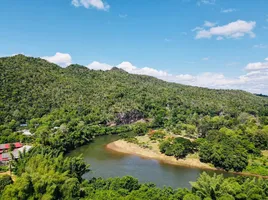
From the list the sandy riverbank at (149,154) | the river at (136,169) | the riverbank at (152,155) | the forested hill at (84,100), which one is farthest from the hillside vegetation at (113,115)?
the river at (136,169)

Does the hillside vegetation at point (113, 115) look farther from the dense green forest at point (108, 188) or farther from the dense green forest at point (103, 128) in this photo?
the dense green forest at point (108, 188)

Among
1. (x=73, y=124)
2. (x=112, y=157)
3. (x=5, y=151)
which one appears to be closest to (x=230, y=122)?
(x=112, y=157)

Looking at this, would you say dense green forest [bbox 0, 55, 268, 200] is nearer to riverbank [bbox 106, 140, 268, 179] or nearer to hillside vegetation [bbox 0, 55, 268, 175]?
hillside vegetation [bbox 0, 55, 268, 175]

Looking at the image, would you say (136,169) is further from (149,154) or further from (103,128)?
(103,128)

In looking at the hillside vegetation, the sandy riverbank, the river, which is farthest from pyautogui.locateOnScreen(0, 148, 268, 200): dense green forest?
the hillside vegetation

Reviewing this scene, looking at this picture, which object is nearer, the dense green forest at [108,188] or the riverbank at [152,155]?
the dense green forest at [108,188]

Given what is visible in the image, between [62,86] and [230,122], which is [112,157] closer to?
[230,122]
